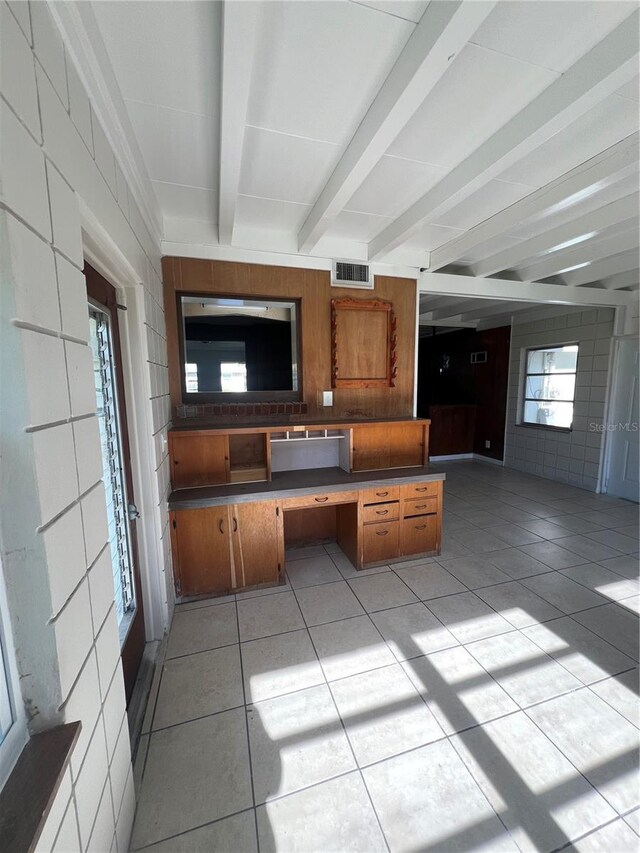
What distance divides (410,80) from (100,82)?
102cm

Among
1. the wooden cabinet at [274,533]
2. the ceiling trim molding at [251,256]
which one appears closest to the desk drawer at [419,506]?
the wooden cabinet at [274,533]

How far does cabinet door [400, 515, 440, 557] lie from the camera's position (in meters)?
2.85

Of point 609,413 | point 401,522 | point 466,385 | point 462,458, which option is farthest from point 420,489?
point 466,385

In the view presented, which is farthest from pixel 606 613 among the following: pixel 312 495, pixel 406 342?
pixel 406 342

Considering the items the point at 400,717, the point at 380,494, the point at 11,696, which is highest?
the point at 11,696

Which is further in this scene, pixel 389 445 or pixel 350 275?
pixel 389 445

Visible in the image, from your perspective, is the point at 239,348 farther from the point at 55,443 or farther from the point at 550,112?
the point at 550,112

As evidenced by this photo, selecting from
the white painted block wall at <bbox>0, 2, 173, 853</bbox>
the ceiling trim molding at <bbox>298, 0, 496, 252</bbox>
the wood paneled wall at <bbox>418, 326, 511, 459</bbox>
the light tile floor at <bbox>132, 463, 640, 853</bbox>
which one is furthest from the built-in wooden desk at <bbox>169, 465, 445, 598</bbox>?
the wood paneled wall at <bbox>418, 326, 511, 459</bbox>

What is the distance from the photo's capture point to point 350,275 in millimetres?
2809

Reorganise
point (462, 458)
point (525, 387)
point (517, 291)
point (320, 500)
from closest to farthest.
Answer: point (320, 500) < point (517, 291) < point (525, 387) < point (462, 458)

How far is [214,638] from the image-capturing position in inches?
79.4

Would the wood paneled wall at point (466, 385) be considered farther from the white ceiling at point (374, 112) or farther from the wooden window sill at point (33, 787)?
the wooden window sill at point (33, 787)

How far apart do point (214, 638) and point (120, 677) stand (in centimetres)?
101

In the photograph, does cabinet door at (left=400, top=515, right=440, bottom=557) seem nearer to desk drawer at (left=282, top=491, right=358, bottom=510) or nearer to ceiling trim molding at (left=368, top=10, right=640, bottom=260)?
desk drawer at (left=282, top=491, right=358, bottom=510)
